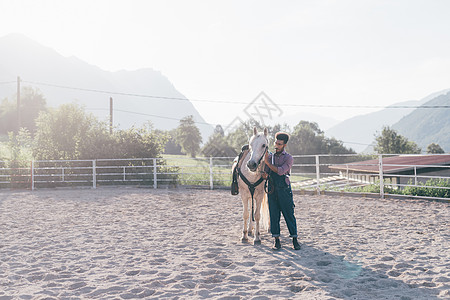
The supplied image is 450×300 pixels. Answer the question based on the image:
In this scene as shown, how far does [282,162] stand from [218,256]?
61.4 inches

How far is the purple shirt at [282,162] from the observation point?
4.64 metres

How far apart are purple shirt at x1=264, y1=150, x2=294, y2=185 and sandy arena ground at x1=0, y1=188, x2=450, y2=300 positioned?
111 centimetres

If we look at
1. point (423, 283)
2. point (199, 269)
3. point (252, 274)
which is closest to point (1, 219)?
point (199, 269)

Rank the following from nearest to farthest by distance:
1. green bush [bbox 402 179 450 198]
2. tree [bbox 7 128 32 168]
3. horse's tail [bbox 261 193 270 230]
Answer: horse's tail [bbox 261 193 270 230]
green bush [bbox 402 179 450 198]
tree [bbox 7 128 32 168]

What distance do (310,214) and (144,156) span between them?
37.6 feet

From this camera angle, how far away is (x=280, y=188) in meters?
4.75

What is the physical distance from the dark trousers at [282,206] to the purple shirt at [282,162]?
0.51ft

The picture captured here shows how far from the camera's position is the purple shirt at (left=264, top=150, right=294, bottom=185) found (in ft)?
15.2

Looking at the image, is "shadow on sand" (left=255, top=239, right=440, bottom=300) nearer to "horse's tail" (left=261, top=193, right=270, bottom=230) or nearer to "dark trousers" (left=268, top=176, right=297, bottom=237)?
"dark trousers" (left=268, top=176, right=297, bottom=237)

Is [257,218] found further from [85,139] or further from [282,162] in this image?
[85,139]

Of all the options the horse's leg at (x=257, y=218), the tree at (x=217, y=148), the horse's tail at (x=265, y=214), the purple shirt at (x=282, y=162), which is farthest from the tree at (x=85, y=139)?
the tree at (x=217, y=148)

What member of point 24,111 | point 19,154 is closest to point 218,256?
point 19,154

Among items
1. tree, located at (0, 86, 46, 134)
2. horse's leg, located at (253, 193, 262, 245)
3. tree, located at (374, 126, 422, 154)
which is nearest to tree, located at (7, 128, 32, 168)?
horse's leg, located at (253, 193, 262, 245)

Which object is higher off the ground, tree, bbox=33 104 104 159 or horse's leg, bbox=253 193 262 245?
tree, bbox=33 104 104 159
